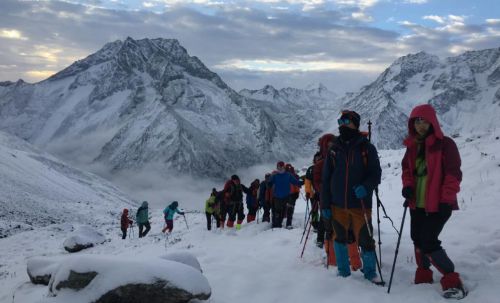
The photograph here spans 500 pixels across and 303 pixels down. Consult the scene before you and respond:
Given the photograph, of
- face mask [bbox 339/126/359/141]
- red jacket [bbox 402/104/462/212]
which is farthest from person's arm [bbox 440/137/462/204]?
face mask [bbox 339/126/359/141]

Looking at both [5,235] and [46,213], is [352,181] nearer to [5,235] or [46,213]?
[5,235]

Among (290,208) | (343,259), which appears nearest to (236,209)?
(290,208)

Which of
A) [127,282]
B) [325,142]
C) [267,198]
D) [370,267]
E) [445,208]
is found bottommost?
[267,198]

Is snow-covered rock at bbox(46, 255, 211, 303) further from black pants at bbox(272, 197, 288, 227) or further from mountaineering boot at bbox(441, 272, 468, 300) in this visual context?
black pants at bbox(272, 197, 288, 227)

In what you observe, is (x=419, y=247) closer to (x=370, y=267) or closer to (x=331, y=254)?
(x=370, y=267)

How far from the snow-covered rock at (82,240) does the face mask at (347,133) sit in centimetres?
2317

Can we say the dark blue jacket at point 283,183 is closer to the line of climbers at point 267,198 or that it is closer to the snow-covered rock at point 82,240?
the line of climbers at point 267,198

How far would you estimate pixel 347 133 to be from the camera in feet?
25.6

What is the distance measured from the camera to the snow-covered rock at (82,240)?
89.7ft

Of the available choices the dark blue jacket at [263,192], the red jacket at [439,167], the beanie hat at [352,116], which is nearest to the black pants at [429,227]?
the red jacket at [439,167]

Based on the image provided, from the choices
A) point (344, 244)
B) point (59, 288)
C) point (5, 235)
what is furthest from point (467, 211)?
point (5, 235)

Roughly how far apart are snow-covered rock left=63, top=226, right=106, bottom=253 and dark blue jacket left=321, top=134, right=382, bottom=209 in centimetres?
2295

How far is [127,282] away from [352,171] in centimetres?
381

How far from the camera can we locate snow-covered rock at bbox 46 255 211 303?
22.5 feet
